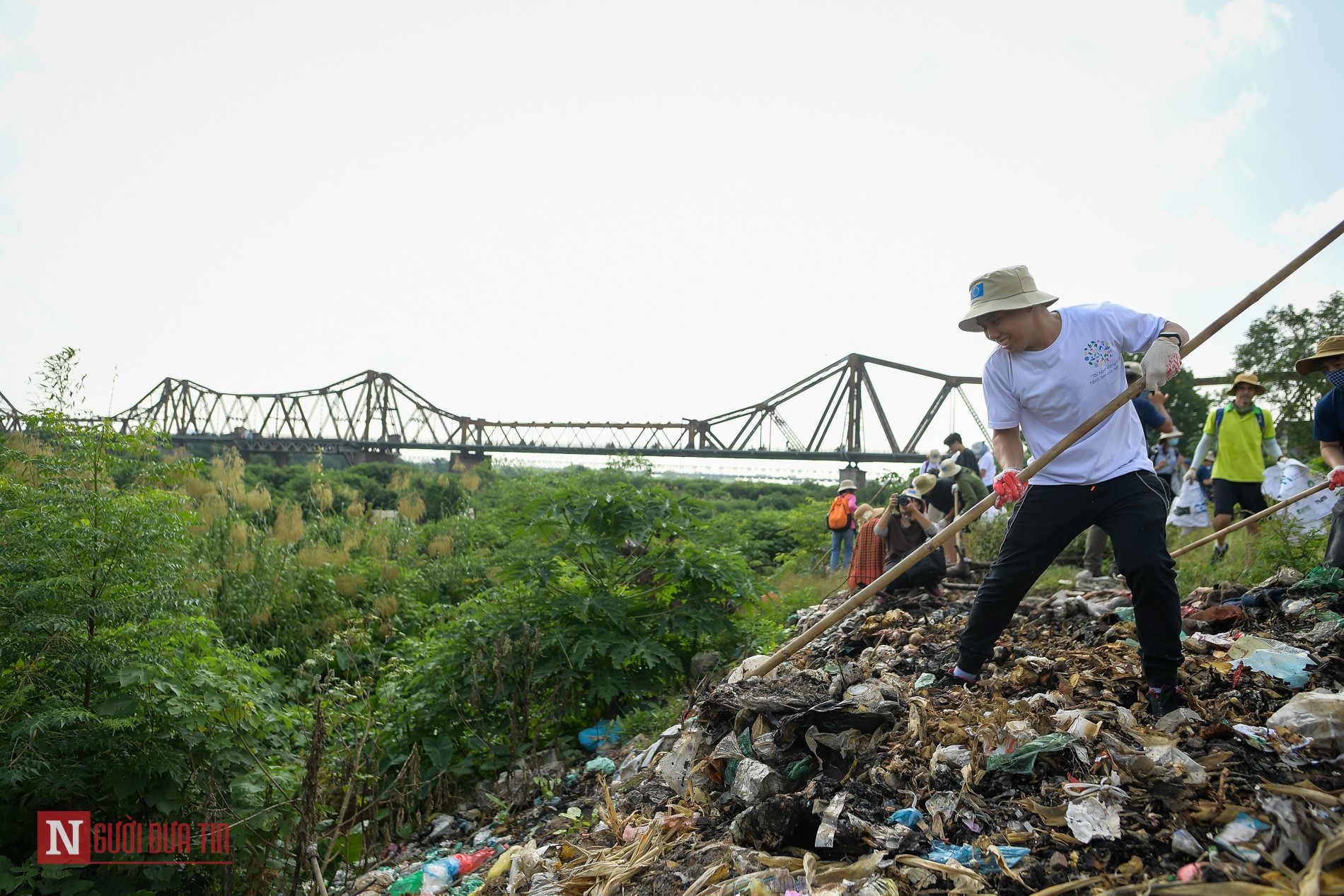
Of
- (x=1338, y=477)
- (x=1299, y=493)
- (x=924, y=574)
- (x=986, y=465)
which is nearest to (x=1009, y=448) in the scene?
(x=1338, y=477)

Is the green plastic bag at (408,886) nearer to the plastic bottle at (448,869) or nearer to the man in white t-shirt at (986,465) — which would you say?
the plastic bottle at (448,869)

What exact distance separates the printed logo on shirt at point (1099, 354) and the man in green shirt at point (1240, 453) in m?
3.81

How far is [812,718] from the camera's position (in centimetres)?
288

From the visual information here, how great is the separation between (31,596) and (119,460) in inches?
34.0

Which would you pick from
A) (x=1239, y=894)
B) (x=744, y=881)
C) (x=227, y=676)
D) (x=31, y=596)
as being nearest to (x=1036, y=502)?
(x=1239, y=894)

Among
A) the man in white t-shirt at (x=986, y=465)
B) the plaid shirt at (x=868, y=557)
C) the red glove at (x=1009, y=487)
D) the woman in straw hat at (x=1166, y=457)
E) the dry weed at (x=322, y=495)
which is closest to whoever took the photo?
the red glove at (x=1009, y=487)

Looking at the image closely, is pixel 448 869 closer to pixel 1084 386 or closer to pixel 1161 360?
pixel 1084 386

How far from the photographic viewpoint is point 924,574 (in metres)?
5.61

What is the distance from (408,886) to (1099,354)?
3.44 m

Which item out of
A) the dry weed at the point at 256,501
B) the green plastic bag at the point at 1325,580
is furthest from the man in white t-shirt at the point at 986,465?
the dry weed at the point at 256,501

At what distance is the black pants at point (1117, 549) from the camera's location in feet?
8.55

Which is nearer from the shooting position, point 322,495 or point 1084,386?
point 1084,386

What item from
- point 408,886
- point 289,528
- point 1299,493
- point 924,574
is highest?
point 1299,493

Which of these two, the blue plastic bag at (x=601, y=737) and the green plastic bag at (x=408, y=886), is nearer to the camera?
the green plastic bag at (x=408, y=886)
